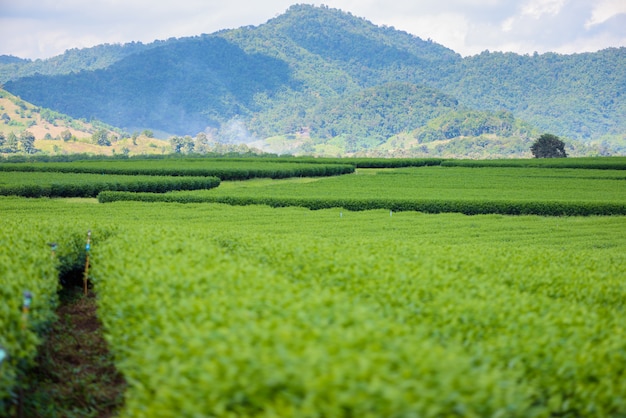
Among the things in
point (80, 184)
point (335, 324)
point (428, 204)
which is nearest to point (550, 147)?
point (428, 204)

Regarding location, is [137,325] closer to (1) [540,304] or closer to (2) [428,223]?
(1) [540,304]

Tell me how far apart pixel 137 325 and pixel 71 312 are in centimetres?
734

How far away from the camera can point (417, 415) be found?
4906 mm

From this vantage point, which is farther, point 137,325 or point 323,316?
point 137,325

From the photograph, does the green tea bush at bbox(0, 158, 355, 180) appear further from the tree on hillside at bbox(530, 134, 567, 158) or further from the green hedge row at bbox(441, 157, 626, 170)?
the tree on hillside at bbox(530, 134, 567, 158)

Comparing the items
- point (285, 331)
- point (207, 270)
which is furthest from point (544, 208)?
point (285, 331)

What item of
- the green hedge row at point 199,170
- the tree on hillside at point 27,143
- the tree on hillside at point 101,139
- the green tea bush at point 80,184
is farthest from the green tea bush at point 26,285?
the tree on hillside at point 27,143

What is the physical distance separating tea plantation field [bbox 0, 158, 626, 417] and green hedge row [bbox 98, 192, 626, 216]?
17.2 meters

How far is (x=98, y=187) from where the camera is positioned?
133 ft

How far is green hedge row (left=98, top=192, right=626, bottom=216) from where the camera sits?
33.2m

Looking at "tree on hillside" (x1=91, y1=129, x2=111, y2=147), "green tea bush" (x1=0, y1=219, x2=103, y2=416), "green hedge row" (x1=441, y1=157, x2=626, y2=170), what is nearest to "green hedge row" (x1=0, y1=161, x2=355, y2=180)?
"green hedge row" (x1=441, y1=157, x2=626, y2=170)

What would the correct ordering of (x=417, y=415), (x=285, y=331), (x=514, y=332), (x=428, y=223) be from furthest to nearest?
1. (x=428, y=223)
2. (x=514, y=332)
3. (x=285, y=331)
4. (x=417, y=415)

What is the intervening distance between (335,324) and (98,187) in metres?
36.2

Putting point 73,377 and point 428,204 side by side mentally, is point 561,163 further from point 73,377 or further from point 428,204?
point 73,377
